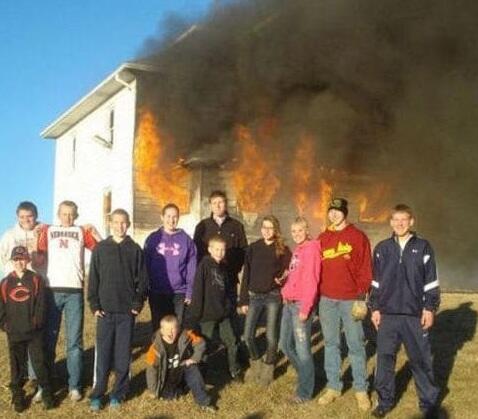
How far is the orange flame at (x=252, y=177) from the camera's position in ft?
42.0

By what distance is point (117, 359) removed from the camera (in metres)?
5.82

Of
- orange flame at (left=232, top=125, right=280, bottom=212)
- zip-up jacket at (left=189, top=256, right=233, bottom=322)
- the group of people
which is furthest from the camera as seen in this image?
orange flame at (left=232, top=125, right=280, bottom=212)

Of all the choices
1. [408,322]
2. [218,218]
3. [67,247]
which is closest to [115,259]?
[67,247]

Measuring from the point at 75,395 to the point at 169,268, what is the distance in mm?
1449

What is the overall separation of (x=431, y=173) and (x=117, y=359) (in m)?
8.63

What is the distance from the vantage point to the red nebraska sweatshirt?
226 inches

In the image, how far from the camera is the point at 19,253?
586cm

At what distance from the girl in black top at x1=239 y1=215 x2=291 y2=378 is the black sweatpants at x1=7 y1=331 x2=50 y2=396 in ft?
6.22

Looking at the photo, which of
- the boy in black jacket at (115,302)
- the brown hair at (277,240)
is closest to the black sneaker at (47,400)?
the boy in black jacket at (115,302)

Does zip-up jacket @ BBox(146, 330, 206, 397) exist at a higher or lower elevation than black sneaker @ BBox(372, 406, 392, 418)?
higher

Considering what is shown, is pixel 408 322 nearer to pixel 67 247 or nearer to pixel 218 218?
pixel 218 218

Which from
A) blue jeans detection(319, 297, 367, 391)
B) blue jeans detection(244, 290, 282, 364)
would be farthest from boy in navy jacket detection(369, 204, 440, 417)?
blue jeans detection(244, 290, 282, 364)

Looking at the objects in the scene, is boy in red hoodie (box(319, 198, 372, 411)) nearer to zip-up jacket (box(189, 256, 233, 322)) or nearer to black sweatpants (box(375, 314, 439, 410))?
black sweatpants (box(375, 314, 439, 410))

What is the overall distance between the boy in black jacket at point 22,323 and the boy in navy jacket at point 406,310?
9.68ft
